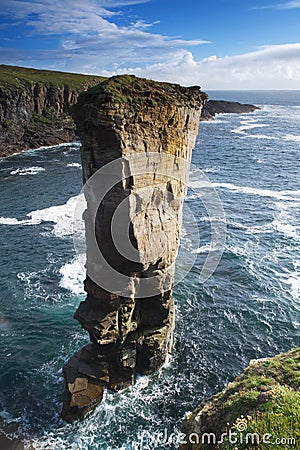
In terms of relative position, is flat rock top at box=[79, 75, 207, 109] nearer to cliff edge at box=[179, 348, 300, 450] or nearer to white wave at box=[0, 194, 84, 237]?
cliff edge at box=[179, 348, 300, 450]

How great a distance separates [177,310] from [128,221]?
43.7 ft

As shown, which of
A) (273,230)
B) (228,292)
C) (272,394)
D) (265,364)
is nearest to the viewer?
(272,394)

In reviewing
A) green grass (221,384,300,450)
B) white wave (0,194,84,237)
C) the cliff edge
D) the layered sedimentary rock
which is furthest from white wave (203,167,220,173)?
green grass (221,384,300,450)

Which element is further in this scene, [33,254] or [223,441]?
[33,254]

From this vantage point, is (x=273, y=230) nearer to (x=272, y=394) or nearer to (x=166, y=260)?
(x=166, y=260)

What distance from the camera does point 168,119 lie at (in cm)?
1898

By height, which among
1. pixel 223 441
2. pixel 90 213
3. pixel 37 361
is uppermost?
pixel 90 213

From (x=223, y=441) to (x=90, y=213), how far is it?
1244cm

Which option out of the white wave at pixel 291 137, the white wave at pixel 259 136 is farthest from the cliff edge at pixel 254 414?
the white wave at pixel 259 136

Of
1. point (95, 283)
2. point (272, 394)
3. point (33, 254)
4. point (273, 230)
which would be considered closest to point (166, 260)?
point (95, 283)

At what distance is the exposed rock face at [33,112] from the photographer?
286 feet

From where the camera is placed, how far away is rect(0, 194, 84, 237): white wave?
141 ft

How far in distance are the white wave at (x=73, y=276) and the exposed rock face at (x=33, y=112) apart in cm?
5727

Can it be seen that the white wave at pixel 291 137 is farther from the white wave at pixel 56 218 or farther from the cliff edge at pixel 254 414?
the cliff edge at pixel 254 414
